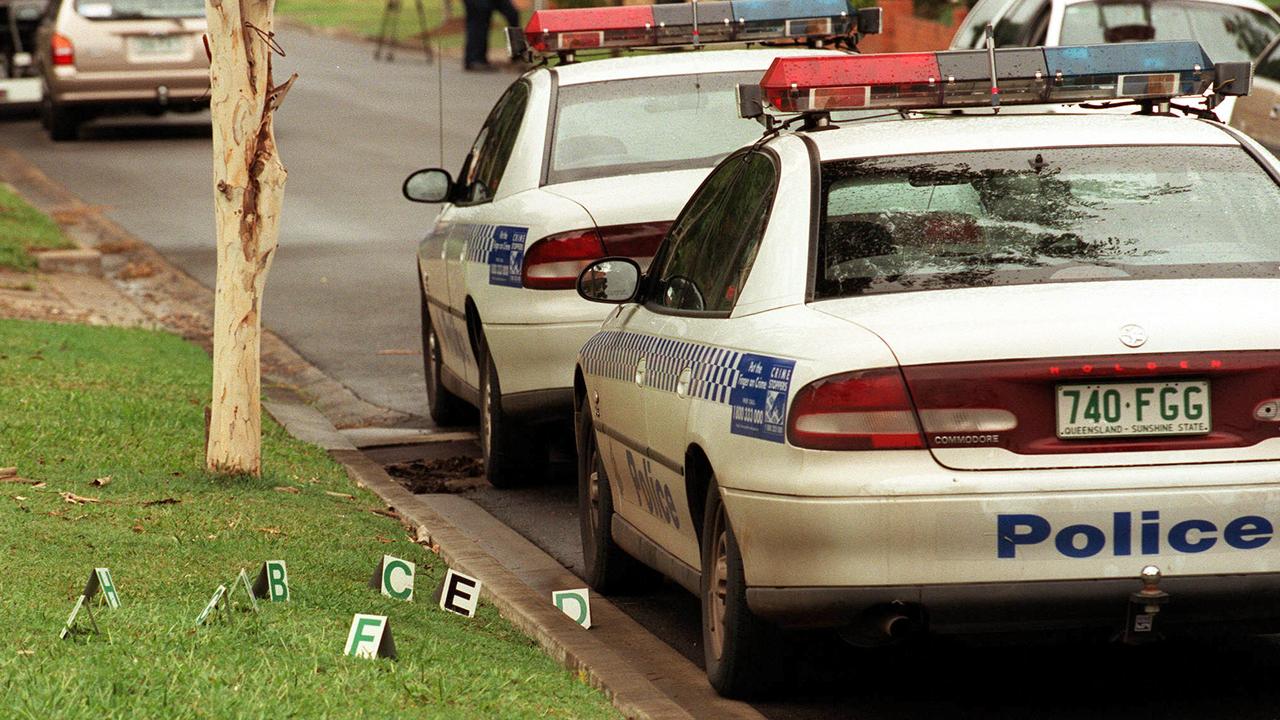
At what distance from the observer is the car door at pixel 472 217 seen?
9.36m

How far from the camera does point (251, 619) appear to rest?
18.5 feet

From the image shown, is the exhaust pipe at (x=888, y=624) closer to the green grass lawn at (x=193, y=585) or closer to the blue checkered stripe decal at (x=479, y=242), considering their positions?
the green grass lawn at (x=193, y=585)

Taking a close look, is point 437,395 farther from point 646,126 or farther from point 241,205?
point 241,205

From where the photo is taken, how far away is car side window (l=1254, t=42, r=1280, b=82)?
13883 mm

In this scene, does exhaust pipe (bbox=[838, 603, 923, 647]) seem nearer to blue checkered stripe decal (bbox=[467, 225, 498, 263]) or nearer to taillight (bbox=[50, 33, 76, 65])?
blue checkered stripe decal (bbox=[467, 225, 498, 263])

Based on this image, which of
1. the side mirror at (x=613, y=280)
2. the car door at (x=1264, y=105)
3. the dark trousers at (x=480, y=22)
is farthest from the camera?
the dark trousers at (x=480, y=22)

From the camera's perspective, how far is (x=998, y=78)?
20.3 feet

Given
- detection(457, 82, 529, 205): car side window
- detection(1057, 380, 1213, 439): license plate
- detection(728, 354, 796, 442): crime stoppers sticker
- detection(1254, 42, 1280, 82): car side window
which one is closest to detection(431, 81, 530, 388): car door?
detection(457, 82, 529, 205): car side window

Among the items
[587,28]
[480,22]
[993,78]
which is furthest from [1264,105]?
[480,22]

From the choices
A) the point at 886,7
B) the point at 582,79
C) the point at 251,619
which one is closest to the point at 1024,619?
the point at 251,619

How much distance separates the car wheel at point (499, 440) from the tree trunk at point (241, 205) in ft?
3.59

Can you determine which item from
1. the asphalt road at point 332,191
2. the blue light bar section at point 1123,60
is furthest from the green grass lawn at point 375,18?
the blue light bar section at point 1123,60

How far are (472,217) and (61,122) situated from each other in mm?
18419

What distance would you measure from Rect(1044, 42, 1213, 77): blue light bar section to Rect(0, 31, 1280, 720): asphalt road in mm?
1615
